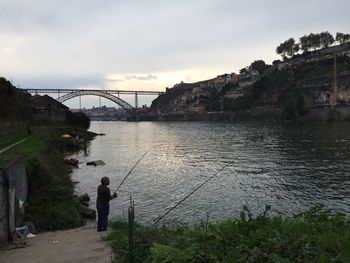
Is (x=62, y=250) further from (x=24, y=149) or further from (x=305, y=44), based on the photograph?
(x=305, y=44)

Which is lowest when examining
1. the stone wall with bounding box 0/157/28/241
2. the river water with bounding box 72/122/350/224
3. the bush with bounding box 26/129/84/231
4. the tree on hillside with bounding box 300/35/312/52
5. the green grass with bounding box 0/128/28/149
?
the river water with bounding box 72/122/350/224

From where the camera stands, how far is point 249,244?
730 centimetres

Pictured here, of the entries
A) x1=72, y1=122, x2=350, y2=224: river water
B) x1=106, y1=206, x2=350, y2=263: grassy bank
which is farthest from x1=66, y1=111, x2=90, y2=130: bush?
x1=106, y1=206, x2=350, y2=263: grassy bank

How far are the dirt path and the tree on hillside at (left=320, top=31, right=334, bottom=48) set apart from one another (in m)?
195

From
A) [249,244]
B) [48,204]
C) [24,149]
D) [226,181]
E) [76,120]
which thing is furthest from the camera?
[76,120]

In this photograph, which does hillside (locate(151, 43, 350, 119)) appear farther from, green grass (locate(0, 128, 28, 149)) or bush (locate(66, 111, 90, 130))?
green grass (locate(0, 128, 28, 149))

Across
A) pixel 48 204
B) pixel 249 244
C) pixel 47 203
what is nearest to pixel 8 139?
pixel 47 203

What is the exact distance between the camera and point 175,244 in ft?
23.2

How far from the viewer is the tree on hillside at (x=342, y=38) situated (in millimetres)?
188100

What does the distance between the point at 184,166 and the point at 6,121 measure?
19.0 metres

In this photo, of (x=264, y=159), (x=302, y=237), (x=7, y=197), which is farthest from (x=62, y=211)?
(x=264, y=159)

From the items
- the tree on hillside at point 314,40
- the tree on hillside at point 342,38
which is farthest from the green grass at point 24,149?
the tree on hillside at point 342,38

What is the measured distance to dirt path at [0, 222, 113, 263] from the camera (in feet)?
30.4

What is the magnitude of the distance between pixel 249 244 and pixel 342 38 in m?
202
